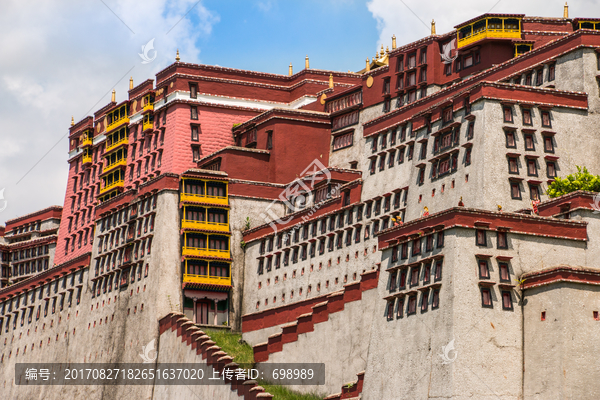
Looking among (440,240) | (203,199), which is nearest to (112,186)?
(203,199)

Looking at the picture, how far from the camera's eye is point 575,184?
67.0 metres

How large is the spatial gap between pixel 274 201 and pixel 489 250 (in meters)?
40.0

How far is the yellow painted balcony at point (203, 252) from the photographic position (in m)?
92.1

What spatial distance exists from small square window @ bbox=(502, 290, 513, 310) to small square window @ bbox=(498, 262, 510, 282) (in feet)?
2.28

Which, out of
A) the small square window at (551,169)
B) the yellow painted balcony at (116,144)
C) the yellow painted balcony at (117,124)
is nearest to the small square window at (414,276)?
the small square window at (551,169)

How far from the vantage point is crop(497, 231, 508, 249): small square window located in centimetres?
5984

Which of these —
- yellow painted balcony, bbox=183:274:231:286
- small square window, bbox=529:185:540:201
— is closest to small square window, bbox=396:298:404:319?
small square window, bbox=529:185:540:201

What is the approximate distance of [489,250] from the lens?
5956 cm

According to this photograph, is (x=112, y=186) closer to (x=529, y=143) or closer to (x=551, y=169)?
(x=529, y=143)

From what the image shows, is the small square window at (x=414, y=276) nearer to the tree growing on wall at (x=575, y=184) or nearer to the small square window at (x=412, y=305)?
the small square window at (x=412, y=305)

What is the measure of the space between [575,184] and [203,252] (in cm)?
3631

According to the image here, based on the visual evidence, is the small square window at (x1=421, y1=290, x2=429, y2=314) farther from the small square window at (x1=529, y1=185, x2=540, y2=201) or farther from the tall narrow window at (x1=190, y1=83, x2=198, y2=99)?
the tall narrow window at (x1=190, y1=83, x2=198, y2=99)

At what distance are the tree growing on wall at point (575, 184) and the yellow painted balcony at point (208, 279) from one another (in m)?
33.2

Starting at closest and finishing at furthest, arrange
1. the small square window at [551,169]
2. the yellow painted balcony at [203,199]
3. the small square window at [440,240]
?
the small square window at [440,240] < the small square window at [551,169] < the yellow painted balcony at [203,199]
